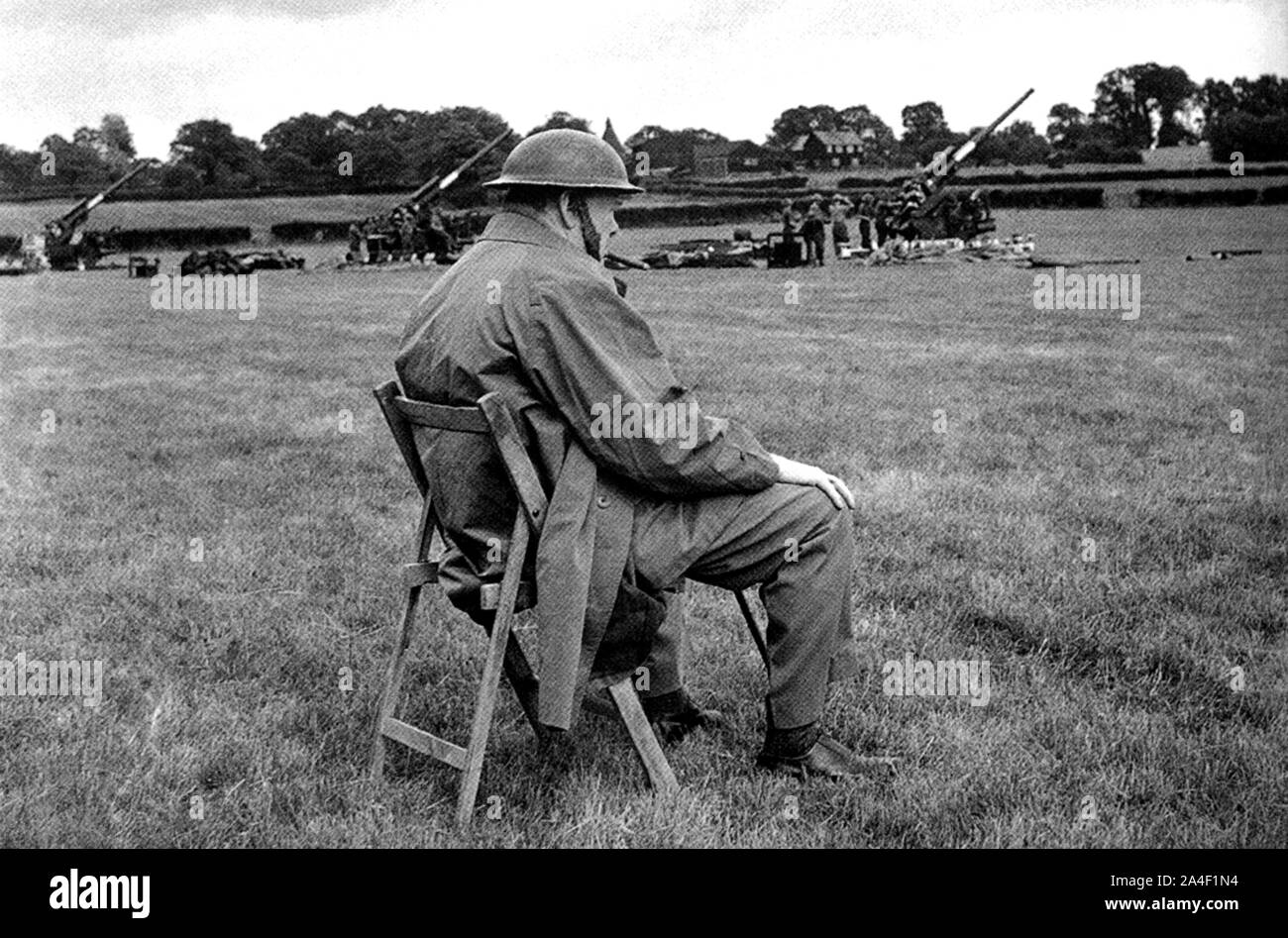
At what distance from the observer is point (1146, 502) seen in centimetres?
719

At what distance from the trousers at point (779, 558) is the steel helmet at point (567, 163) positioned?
0.91 m

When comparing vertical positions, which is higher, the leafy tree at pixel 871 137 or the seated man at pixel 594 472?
the leafy tree at pixel 871 137

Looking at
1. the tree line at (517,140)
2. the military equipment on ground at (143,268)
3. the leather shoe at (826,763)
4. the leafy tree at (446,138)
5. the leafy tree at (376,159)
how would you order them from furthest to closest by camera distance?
the military equipment on ground at (143,268) < the leafy tree at (376,159) < the leafy tree at (446,138) < the tree line at (517,140) < the leather shoe at (826,763)

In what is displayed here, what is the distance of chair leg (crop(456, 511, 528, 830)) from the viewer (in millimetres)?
3779

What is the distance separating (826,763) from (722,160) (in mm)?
32224

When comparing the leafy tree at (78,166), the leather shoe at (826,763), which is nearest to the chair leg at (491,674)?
the leather shoe at (826,763)

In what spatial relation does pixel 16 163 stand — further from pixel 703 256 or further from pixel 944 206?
pixel 944 206

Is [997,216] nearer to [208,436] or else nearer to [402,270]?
[402,270]

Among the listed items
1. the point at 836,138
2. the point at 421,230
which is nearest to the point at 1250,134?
the point at 836,138

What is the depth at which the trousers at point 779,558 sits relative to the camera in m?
3.93

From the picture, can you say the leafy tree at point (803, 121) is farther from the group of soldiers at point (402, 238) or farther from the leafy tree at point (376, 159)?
the group of soldiers at point (402, 238)

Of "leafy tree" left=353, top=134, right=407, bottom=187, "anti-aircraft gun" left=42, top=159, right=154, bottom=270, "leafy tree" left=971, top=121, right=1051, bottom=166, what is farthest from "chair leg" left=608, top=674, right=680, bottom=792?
"leafy tree" left=971, top=121, right=1051, bottom=166

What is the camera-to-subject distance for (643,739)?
4.02m
